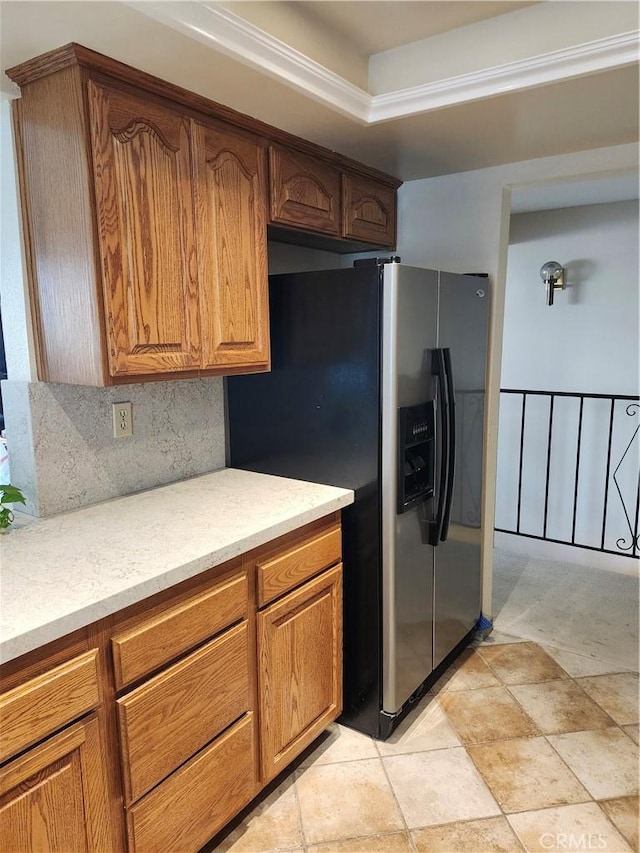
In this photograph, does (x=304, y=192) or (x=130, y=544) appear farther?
(x=304, y=192)

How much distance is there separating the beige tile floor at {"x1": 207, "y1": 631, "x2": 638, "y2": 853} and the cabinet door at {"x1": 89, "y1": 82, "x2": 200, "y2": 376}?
146 centimetres

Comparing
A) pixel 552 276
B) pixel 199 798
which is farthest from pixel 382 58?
pixel 552 276

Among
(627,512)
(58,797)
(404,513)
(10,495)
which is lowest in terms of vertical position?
(627,512)

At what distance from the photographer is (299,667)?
192cm

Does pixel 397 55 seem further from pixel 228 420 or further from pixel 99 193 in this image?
pixel 228 420

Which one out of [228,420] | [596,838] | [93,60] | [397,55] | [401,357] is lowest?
[596,838]

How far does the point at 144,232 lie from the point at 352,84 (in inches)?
33.3

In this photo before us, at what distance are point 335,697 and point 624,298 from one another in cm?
332

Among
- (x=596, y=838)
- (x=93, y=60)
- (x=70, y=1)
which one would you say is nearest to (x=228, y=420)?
(x=93, y=60)

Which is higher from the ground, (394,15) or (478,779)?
(394,15)

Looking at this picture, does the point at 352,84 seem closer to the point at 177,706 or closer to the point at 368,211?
the point at 368,211

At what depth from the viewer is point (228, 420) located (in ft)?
7.79

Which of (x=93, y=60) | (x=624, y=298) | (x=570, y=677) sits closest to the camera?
(x=93, y=60)

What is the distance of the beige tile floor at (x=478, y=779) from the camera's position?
175cm
